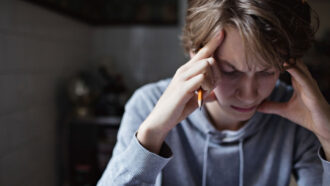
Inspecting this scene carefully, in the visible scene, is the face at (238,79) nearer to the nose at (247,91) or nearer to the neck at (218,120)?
the nose at (247,91)

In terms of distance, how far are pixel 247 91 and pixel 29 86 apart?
1.05m

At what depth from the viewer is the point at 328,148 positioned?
2.44 feet

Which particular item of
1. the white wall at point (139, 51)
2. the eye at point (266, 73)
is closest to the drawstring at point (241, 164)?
the eye at point (266, 73)

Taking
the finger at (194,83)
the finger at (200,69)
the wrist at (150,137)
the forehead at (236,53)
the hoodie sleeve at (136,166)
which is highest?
the forehead at (236,53)

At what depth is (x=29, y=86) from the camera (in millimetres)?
1311

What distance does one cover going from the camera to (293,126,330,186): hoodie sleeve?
821 mm

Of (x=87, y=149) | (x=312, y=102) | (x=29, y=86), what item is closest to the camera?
(x=312, y=102)

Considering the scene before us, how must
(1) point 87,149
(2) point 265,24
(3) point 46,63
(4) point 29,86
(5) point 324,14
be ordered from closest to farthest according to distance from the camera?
(2) point 265,24
(4) point 29,86
(3) point 46,63
(1) point 87,149
(5) point 324,14

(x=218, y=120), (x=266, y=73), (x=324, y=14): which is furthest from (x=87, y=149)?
(x=324, y=14)

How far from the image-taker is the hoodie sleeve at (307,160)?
82 cm

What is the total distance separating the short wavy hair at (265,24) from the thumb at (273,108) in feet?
0.60

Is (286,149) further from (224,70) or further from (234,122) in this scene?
(224,70)

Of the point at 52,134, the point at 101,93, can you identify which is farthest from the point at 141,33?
the point at 52,134

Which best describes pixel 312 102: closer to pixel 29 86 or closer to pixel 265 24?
pixel 265 24
